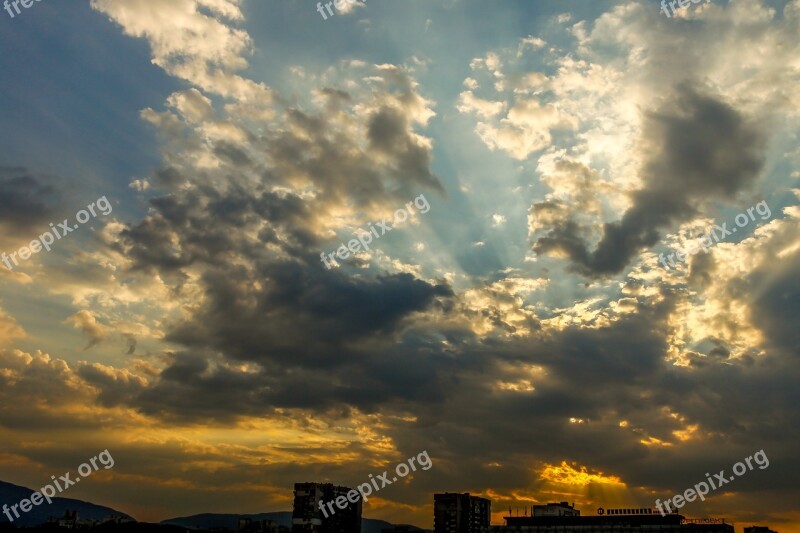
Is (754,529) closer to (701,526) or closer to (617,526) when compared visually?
(701,526)

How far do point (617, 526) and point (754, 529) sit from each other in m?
40.3

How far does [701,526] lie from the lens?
187250 millimetres

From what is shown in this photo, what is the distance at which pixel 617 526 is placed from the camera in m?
198

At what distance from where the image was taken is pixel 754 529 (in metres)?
194

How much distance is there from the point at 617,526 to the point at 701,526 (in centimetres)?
2406

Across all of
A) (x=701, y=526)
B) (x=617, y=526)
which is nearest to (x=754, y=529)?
(x=701, y=526)

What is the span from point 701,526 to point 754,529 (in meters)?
20.4
